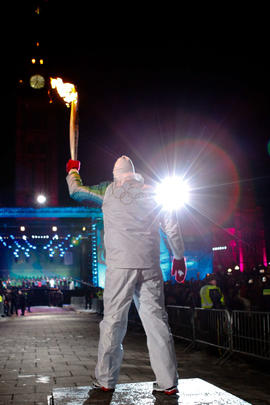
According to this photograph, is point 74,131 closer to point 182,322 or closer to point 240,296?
point 240,296

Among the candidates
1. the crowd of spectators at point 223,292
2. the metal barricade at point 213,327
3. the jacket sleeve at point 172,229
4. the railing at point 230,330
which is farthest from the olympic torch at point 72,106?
the crowd of spectators at point 223,292

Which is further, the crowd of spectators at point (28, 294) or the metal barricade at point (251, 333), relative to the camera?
the crowd of spectators at point (28, 294)

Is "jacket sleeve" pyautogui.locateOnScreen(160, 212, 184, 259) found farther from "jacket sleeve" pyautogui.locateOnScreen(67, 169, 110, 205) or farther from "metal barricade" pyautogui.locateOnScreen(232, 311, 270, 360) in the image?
"metal barricade" pyautogui.locateOnScreen(232, 311, 270, 360)

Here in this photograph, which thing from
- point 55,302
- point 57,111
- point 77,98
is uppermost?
point 57,111

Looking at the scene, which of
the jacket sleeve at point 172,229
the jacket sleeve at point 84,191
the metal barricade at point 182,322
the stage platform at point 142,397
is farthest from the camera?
the metal barricade at point 182,322

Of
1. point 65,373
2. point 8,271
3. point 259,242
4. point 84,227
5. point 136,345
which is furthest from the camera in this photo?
point 8,271

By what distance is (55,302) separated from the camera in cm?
3262

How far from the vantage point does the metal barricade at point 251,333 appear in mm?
7484

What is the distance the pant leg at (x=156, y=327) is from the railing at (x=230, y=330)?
394 cm

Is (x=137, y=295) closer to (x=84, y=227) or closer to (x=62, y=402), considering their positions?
(x=62, y=402)

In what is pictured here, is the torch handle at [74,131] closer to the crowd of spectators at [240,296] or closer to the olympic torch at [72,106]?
the olympic torch at [72,106]

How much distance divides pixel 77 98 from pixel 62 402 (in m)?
2.73

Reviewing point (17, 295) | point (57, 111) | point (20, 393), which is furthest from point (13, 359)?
point (57, 111)

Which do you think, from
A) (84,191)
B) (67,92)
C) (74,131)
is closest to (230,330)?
(84,191)
